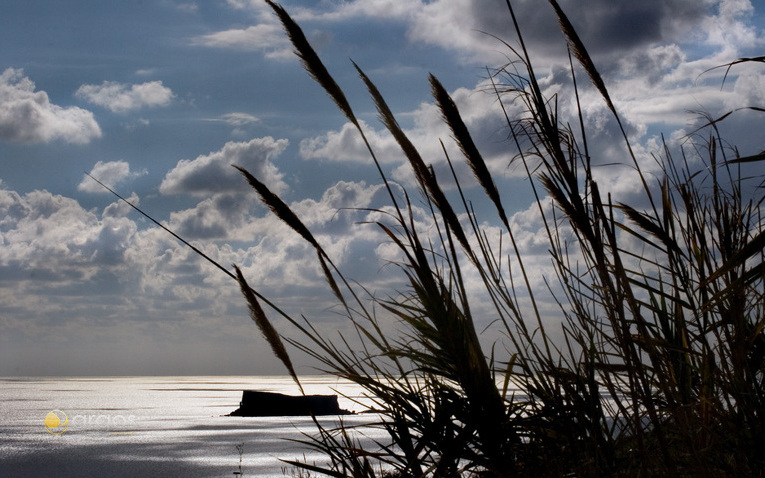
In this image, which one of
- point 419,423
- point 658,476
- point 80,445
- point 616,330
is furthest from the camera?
point 80,445

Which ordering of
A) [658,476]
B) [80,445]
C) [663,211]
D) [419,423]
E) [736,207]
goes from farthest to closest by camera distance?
1. [80,445]
2. [736,207]
3. [663,211]
4. [419,423]
5. [658,476]

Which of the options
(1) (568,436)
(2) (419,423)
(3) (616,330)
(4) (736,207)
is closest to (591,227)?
(3) (616,330)

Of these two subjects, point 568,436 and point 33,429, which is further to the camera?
point 33,429

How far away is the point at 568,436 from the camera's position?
1600 millimetres

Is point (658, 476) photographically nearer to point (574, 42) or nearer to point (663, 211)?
point (663, 211)

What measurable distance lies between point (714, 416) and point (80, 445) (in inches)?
643

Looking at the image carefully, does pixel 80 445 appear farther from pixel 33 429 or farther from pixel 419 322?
pixel 419 322

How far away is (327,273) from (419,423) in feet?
1.49

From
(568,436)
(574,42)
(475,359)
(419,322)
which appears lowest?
(568,436)

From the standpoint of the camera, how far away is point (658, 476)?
146cm

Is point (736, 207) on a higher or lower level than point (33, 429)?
lower

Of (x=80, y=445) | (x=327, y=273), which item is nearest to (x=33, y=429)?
(x=80, y=445)

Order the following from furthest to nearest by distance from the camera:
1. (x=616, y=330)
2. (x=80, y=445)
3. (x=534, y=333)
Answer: (x=80, y=445) → (x=534, y=333) → (x=616, y=330)

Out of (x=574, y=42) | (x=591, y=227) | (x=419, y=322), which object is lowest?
(x=419, y=322)
